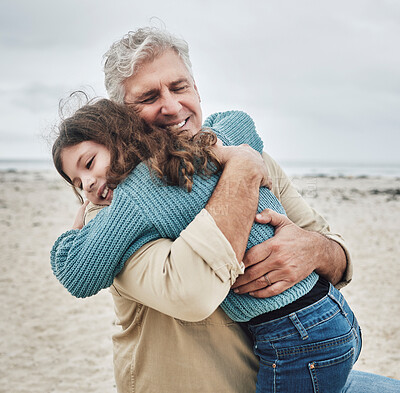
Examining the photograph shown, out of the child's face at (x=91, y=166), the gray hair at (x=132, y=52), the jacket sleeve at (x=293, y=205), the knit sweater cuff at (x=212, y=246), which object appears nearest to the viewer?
the knit sweater cuff at (x=212, y=246)

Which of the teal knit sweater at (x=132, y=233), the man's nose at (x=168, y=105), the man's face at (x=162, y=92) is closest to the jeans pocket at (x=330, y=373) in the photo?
the teal knit sweater at (x=132, y=233)

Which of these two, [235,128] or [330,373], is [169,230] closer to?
[235,128]

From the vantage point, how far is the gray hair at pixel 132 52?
2.04m

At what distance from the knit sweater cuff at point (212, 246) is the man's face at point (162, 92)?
861 millimetres

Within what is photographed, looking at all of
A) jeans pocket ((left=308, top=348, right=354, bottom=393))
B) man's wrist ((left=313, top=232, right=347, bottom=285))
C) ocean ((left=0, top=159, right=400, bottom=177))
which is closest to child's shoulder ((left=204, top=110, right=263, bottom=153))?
man's wrist ((left=313, top=232, right=347, bottom=285))

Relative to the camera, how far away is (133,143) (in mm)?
1695

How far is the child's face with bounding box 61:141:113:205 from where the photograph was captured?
5.78 ft

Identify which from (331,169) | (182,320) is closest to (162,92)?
(182,320)

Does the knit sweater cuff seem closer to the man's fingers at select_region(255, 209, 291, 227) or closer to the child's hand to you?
the man's fingers at select_region(255, 209, 291, 227)

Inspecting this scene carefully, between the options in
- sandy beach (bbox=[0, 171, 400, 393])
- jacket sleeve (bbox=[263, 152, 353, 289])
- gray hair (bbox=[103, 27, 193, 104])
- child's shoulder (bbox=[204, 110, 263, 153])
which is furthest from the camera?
sandy beach (bbox=[0, 171, 400, 393])

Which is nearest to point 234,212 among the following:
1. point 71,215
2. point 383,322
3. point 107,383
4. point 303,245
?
point 303,245

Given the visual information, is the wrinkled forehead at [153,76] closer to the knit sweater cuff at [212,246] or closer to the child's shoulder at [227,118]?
the child's shoulder at [227,118]

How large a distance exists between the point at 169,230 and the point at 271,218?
0.42 m

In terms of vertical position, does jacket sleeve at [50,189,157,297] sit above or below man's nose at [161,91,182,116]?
below
